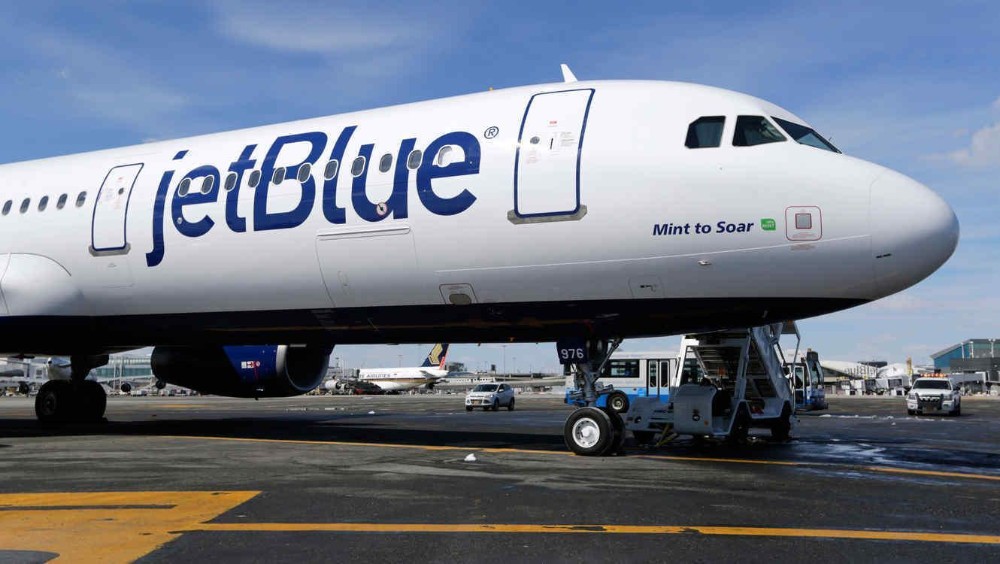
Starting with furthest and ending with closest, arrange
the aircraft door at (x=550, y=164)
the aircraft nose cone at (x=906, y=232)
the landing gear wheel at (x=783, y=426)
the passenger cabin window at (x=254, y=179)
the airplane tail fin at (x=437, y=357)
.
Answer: the airplane tail fin at (x=437, y=357) → the landing gear wheel at (x=783, y=426) → the passenger cabin window at (x=254, y=179) → the aircraft door at (x=550, y=164) → the aircraft nose cone at (x=906, y=232)

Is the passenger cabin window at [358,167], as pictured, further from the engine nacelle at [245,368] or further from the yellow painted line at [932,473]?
the yellow painted line at [932,473]

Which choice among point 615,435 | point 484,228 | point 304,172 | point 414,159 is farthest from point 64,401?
point 615,435

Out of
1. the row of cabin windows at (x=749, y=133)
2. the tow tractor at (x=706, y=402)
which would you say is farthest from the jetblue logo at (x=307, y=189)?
the tow tractor at (x=706, y=402)

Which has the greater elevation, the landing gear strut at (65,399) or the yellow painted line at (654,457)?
the landing gear strut at (65,399)

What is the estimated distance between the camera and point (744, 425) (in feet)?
59.1

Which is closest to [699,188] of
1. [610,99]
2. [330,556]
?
[610,99]

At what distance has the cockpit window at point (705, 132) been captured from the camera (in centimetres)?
1329

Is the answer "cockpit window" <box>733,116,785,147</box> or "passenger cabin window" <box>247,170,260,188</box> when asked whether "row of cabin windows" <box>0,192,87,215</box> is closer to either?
"passenger cabin window" <box>247,170,260,188</box>

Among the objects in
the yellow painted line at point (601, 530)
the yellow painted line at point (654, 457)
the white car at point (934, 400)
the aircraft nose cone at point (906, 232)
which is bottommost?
the yellow painted line at point (601, 530)

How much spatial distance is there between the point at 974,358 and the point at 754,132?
147 meters

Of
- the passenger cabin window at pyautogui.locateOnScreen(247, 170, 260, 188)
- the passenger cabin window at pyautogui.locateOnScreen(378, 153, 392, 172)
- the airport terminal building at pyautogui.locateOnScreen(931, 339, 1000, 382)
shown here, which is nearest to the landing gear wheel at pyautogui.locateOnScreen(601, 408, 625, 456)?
the passenger cabin window at pyautogui.locateOnScreen(378, 153, 392, 172)

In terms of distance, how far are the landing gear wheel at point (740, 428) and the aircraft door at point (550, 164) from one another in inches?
271

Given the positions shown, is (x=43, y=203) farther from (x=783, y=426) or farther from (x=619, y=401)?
(x=619, y=401)

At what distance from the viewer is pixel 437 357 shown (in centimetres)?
9931
